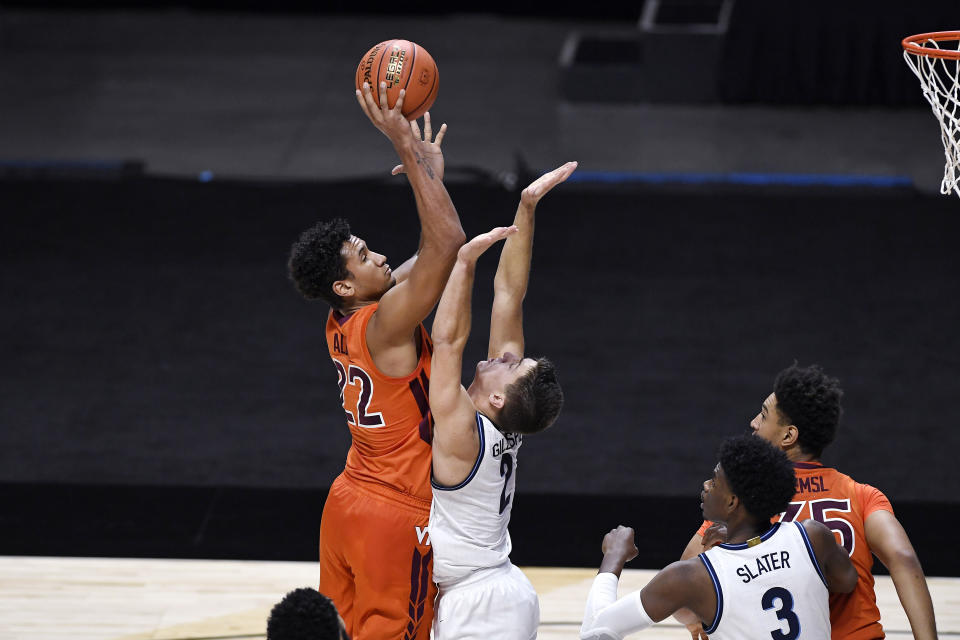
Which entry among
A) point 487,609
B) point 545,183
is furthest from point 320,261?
point 487,609

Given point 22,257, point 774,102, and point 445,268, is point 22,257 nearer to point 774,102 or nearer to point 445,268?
point 445,268

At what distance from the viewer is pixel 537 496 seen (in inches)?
253

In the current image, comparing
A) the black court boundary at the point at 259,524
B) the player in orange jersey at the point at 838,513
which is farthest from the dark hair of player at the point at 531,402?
the black court boundary at the point at 259,524

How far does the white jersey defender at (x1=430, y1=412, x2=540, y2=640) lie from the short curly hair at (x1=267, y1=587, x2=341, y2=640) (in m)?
0.86

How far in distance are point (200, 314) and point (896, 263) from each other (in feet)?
16.8

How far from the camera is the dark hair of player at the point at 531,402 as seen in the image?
370 centimetres

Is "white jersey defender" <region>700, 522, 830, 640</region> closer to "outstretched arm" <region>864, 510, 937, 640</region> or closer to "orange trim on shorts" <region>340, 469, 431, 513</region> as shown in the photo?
"outstretched arm" <region>864, 510, 937, 640</region>

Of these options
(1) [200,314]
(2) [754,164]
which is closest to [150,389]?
(1) [200,314]

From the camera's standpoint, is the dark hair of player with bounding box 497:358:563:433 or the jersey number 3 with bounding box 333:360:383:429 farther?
the jersey number 3 with bounding box 333:360:383:429

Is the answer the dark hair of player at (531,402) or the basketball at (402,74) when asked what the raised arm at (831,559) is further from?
the basketball at (402,74)

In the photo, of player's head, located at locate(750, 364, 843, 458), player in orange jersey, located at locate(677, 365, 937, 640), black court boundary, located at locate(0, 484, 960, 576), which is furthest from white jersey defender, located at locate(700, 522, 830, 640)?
black court boundary, located at locate(0, 484, 960, 576)

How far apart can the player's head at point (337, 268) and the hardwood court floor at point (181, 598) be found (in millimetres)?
1680

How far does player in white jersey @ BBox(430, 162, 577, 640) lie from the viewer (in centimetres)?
361

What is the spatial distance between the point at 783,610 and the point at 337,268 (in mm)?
1701
